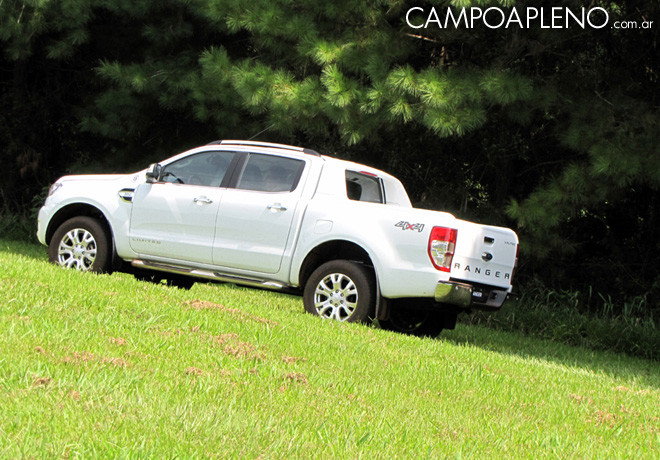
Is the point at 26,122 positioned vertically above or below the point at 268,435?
above

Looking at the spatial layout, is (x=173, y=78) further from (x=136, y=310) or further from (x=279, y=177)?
(x=136, y=310)

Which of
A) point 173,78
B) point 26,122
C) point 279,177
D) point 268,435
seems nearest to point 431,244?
point 279,177

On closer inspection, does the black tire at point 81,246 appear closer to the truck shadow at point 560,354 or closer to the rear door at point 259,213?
the rear door at point 259,213

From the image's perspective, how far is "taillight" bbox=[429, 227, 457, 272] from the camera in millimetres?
8680

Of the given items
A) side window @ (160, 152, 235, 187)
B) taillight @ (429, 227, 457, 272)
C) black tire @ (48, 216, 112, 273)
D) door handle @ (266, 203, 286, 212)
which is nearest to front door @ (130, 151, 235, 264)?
side window @ (160, 152, 235, 187)

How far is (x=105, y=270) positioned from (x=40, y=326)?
4.55m

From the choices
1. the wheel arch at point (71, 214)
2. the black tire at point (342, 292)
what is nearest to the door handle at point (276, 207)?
the black tire at point (342, 292)

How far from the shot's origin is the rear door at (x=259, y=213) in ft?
31.6

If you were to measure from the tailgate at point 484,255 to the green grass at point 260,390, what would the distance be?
32.9 inches

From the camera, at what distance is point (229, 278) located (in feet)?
32.4

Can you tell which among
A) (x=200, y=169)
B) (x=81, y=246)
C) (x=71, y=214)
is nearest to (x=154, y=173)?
(x=200, y=169)

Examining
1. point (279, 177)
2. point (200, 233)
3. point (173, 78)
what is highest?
point (173, 78)

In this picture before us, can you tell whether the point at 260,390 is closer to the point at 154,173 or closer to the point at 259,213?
the point at 259,213

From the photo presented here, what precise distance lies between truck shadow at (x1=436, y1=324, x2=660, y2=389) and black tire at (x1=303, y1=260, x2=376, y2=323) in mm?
1198
